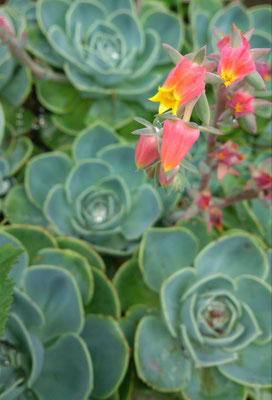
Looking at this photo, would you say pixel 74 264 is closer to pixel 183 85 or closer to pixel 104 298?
pixel 104 298

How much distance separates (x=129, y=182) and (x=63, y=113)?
10.6 inches

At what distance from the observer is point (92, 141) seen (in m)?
0.91

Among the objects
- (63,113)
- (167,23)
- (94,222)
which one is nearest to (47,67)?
(63,113)

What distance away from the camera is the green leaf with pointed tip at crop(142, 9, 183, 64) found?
3.28ft

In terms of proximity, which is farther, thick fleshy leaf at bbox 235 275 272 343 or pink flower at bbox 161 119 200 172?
thick fleshy leaf at bbox 235 275 272 343

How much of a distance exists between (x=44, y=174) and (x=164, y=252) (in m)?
0.32

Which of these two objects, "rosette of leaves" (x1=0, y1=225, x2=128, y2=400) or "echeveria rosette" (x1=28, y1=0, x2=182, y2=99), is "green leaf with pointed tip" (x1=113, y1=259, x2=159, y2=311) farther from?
"echeveria rosette" (x1=28, y1=0, x2=182, y2=99)

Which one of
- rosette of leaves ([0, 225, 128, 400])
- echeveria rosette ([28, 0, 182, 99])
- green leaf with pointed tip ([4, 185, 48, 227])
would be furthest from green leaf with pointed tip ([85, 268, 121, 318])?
echeveria rosette ([28, 0, 182, 99])

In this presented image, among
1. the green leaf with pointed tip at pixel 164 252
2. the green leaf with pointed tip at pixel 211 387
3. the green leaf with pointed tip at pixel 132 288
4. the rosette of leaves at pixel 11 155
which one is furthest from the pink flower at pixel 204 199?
the rosette of leaves at pixel 11 155

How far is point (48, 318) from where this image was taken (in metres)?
0.75

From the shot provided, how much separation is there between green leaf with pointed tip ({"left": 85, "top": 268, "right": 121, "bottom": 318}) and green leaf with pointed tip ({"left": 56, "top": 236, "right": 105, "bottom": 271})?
0.03 metres

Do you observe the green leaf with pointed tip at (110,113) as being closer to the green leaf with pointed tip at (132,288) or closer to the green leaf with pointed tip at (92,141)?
the green leaf with pointed tip at (92,141)

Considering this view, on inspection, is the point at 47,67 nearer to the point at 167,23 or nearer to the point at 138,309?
the point at 167,23

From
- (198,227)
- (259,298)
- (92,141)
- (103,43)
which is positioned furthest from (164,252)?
(103,43)
